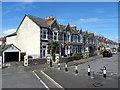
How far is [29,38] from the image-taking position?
2816cm

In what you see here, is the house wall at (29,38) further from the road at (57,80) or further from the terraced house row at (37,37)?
the road at (57,80)

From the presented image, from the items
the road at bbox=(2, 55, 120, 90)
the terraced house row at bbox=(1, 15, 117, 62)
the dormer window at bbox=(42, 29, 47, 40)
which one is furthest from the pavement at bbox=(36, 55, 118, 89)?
the dormer window at bbox=(42, 29, 47, 40)

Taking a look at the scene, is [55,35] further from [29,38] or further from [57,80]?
[57,80]

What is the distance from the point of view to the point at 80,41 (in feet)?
135

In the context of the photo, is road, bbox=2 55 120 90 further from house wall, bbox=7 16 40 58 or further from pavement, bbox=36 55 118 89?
house wall, bbox=7 16 40 58

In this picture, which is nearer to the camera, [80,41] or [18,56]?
[18,56]

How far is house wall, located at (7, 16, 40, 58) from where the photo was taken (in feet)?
86.8

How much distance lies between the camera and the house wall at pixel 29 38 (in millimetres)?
26447

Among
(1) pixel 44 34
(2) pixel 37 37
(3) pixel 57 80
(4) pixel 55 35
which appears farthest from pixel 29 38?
(3) pixel 57 80

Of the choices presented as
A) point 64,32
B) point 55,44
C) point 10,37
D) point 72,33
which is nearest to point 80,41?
point 72,33

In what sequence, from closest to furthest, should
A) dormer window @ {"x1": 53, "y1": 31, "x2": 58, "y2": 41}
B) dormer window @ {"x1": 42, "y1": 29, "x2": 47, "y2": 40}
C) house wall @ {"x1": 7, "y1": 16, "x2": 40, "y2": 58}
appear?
house wall @ {"x1": 7, "y1": 16, "x2": 40, "y2": 58}, dormer window @ {"x1": 42, "y1": 29, "x2": 47, "y2": 40}, dormer window @ {"x1": 53, "y1": 31, "x2": 58, "y2": 41}

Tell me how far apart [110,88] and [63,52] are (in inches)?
943

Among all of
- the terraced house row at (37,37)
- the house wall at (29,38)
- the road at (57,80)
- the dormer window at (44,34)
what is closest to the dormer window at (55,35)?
the terraced house row at (37,37)

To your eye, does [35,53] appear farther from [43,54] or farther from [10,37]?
[10,37]
